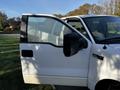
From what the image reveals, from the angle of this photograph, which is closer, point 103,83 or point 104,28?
point 103,83

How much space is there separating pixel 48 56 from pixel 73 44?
34.9 inches

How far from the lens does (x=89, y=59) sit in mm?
6137

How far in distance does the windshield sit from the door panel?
0.48m

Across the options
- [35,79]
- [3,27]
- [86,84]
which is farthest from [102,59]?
[3,27]

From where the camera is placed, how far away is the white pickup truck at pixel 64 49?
6004 mm

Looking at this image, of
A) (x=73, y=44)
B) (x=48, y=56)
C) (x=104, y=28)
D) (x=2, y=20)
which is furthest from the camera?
(x=2, y=20)

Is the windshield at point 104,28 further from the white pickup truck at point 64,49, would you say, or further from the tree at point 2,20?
the tree at point 2,20

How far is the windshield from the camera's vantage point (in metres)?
6.15

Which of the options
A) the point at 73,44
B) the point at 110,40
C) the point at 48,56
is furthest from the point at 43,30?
the point at 110,40

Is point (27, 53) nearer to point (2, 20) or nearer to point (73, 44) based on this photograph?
point (73, 44)

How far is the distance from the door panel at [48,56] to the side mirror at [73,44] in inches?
13.3

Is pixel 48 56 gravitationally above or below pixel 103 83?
above

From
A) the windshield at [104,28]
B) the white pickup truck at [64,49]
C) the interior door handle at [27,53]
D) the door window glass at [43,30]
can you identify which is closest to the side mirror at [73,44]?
the white pickup truck at [64,49]

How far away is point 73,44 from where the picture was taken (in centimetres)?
580
